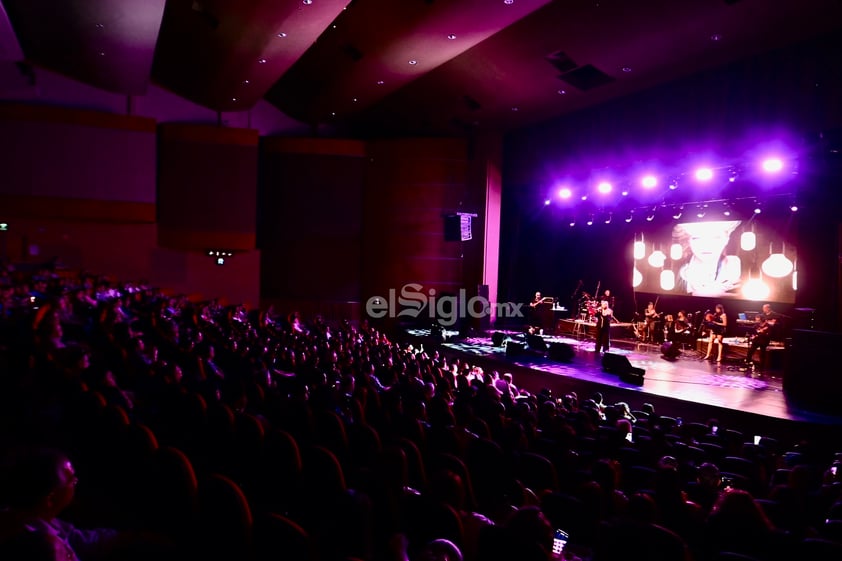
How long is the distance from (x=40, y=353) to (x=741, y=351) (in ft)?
40.2

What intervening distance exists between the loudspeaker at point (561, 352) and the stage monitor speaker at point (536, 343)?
65cm

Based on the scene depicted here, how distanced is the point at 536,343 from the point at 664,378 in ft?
9.77

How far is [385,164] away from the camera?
57.4 feet

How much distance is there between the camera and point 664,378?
9.84 meters

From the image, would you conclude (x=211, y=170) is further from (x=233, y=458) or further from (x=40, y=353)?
(x=233, y=458)

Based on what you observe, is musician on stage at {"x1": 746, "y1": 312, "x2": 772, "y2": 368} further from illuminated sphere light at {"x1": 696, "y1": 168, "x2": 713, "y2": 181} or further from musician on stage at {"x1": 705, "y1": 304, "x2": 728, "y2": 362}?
illuminated sphere light at {"x1": 696, "y1": 168, "x2": 713, "y2": 181}

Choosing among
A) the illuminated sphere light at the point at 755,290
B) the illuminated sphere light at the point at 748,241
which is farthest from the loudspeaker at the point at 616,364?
the illuminated sphere light at the point at 748,241

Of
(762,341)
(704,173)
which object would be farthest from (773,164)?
(762,341)

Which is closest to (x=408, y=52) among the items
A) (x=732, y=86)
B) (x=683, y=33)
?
(x=683, y=33)

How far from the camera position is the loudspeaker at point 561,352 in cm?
1137

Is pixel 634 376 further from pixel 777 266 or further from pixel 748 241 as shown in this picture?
pixel 748 241

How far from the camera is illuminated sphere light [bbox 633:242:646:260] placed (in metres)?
16.7

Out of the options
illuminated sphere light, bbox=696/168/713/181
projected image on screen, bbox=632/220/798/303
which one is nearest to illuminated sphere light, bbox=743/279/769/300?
projected image on screen, bbox=632/220/798/303

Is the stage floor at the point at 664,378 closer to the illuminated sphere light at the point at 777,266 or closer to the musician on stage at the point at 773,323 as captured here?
the musician on stage at the point at 773,323
